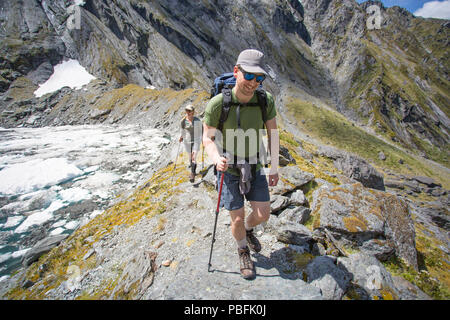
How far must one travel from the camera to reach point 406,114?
303ft

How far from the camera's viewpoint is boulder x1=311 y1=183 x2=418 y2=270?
15.9 ft

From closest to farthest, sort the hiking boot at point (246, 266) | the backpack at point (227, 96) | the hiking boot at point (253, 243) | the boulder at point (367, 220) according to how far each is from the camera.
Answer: the backpack at point (227, 96) < the hiking boot at point (246, 266) < the hiking boot at point (253, 243) < the boulder at point (367, 220)

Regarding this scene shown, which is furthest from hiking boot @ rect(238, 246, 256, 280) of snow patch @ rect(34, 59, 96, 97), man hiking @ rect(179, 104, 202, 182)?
snow patch @ rect(34, 59, 96, 97)

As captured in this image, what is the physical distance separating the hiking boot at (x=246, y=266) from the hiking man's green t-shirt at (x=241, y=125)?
1.50 metres

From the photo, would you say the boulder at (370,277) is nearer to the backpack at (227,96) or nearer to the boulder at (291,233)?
the boulder at (291,233)

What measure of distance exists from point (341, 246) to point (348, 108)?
10975 centimetres

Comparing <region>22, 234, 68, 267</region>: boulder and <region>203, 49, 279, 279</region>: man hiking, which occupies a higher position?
<region>203, 49, 279, 279</region>: man hiking

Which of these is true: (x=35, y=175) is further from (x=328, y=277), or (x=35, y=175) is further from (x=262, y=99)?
(x=328, y=277)

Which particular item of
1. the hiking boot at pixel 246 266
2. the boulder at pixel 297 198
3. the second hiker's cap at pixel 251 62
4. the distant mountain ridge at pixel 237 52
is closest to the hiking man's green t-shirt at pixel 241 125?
the second hiker's cap at pixel 251 62

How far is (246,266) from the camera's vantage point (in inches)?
144

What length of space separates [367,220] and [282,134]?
31.1 ft

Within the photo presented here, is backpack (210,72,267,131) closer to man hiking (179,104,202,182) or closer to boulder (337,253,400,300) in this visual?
boulder (337,253,400,300)

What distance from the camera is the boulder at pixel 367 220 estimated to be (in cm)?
484

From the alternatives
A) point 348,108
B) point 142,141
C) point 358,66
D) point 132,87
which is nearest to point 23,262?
point 142,141
